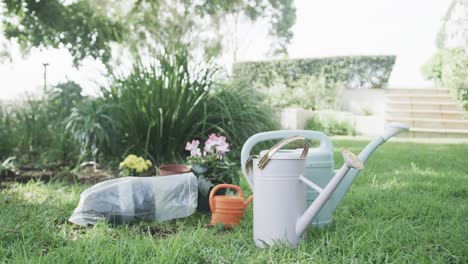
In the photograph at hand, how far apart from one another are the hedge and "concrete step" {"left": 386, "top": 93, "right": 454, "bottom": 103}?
5.08 feet

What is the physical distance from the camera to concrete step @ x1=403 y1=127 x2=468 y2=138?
7270 mm

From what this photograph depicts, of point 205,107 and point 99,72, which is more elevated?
point 99,72

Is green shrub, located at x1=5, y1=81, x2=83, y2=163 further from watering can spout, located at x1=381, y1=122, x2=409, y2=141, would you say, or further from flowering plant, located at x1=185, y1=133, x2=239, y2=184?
watering can spout, located at x1=381, y1=122, x2=409, y2=141

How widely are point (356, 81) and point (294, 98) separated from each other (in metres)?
2.57

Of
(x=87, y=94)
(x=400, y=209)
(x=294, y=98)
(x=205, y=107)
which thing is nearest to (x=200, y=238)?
(x=400, y=209)

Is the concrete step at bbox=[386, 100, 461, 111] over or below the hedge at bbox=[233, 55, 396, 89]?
below

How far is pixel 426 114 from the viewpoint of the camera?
8.09 meters

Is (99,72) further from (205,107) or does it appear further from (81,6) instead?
(81,6)

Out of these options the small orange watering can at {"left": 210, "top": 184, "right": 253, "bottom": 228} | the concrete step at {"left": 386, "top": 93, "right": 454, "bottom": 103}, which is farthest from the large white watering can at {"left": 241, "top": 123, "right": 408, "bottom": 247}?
the concrete step at {"left": 386, "top": 93, "right": 454, "bottom": 103}

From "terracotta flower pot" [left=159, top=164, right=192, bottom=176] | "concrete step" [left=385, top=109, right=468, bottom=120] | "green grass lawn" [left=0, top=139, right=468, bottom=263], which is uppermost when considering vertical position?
"terracotta flower pot" [left=159, top=164, right=192, bottom=176]

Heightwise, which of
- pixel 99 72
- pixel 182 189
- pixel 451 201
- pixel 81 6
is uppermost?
pixel 81 6

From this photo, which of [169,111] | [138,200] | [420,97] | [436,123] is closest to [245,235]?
[138,200]

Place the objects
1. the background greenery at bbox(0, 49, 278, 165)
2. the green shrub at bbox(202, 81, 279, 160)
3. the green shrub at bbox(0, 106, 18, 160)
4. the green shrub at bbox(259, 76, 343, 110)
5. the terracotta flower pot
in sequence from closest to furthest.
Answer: the terracotta flower pot, the background greenery at bbox(0, 49, 278, 165), the green shrub at bbox(202, 81, 279, 160), the green shrub at bbox(0, 106, 18, 160), the green shrub at bbox(259, 76, 343, 110)

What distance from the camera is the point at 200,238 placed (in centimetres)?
155
